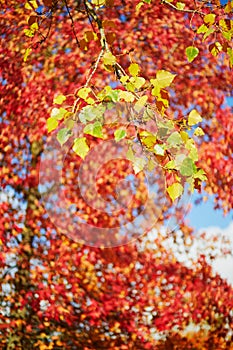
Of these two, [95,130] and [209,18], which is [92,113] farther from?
[209,18]

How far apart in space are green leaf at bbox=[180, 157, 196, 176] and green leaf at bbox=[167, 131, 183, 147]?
0.14 m

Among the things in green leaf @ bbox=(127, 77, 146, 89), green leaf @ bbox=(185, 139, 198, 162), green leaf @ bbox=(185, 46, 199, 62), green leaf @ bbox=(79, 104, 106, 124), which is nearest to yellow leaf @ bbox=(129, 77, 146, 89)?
green leaf @ bbox=(127, 77, 146, 89)

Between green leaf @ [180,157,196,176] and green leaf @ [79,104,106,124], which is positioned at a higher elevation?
green leaf @ [79,104,106,124]

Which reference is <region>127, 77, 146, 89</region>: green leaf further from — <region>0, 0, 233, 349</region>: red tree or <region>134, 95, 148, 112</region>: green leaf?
<region>0, 0, 233, 349</region>: red tree

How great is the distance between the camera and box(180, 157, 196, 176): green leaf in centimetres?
372

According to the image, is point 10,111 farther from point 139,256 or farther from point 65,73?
point 139,256

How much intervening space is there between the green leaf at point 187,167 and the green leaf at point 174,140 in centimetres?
14

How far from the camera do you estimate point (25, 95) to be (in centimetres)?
996

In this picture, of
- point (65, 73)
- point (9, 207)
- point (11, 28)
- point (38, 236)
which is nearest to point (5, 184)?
point (9, 207)

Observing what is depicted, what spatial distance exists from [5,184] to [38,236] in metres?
1.03

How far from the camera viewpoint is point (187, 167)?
3736 mm

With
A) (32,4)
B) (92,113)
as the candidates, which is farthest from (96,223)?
(92,113)

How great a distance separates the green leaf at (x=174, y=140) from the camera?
3.82m

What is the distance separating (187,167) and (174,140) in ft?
0.68
